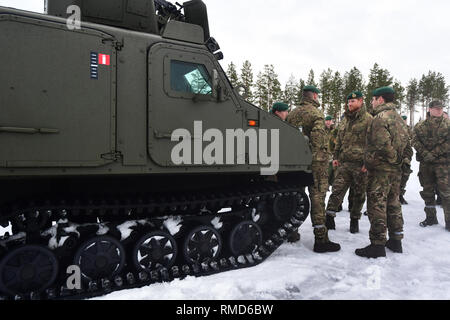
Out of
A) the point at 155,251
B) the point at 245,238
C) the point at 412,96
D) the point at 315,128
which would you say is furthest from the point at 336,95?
the point at 155,251

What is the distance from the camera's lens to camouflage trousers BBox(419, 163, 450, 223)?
20.4 feet

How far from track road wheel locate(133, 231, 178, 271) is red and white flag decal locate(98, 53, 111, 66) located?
6.86 ft

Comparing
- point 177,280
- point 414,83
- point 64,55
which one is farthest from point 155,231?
point 414,83

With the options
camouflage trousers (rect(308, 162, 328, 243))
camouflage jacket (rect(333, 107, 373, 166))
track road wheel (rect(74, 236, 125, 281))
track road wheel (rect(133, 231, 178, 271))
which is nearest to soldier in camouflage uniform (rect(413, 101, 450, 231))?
camouflage jacket (rect(333, 107, 373, 166))

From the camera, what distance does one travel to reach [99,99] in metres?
3.16

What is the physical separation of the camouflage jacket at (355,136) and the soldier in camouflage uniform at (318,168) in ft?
3.91

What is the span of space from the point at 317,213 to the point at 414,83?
70193mm

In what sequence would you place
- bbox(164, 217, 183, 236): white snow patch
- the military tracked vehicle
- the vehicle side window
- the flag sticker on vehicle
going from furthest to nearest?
bbox(164, 217, 183, 236): white snow patch, the vehicle side window, the flag sticker on vehicle, the military tracked vehicle

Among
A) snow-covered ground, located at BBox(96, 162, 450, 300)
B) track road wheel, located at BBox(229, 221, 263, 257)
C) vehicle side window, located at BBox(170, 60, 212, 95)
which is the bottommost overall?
snow-covered ground, located at BBox(96, 162, 450, 300)

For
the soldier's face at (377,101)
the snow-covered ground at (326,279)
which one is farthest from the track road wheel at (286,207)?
the soldier's face at (377,101)

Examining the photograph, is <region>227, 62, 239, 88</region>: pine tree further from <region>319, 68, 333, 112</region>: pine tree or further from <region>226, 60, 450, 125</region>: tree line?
<region>319, 68, 333, 112</region>: pine tree

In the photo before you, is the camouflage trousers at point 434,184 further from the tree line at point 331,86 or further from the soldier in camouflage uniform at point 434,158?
the tree line at point 331,86

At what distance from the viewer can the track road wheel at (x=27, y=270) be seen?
298 centimetres

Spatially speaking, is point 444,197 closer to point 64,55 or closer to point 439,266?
point 439,266
